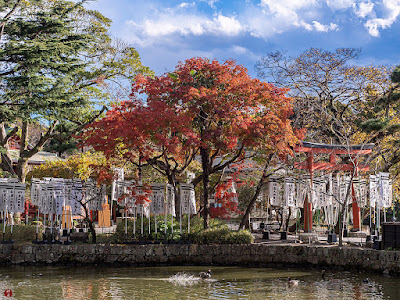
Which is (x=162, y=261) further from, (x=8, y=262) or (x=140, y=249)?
(x=8, y=262)

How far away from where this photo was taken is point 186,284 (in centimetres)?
1253

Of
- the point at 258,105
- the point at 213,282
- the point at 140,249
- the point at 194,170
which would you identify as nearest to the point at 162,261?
the point at 140,249

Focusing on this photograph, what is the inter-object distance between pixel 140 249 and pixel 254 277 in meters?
4.11

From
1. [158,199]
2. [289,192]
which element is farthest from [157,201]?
[289,192]

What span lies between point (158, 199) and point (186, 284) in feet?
13.2

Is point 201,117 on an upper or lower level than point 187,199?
upper

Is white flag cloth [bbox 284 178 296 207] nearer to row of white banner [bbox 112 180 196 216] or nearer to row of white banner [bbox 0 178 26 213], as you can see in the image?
row of white banner [bbox 112 180 196 216]

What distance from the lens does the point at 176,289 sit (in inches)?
469

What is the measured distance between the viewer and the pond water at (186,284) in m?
11.3

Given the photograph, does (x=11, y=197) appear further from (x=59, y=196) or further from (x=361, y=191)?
(x=361, y=191)

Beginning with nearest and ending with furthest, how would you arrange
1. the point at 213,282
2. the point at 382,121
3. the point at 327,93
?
the point at 213,282 → the point at 382,121 → the point at 327,93

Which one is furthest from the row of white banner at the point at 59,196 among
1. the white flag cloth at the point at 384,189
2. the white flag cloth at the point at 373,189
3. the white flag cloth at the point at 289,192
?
the white flag cloth at the point at 384,189

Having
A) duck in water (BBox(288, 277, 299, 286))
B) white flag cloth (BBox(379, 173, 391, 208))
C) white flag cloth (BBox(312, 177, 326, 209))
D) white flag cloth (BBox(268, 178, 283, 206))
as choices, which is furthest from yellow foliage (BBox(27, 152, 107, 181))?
white flag cloth (BBox(379, 173, 391, 208))

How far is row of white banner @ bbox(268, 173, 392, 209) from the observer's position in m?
16.6
